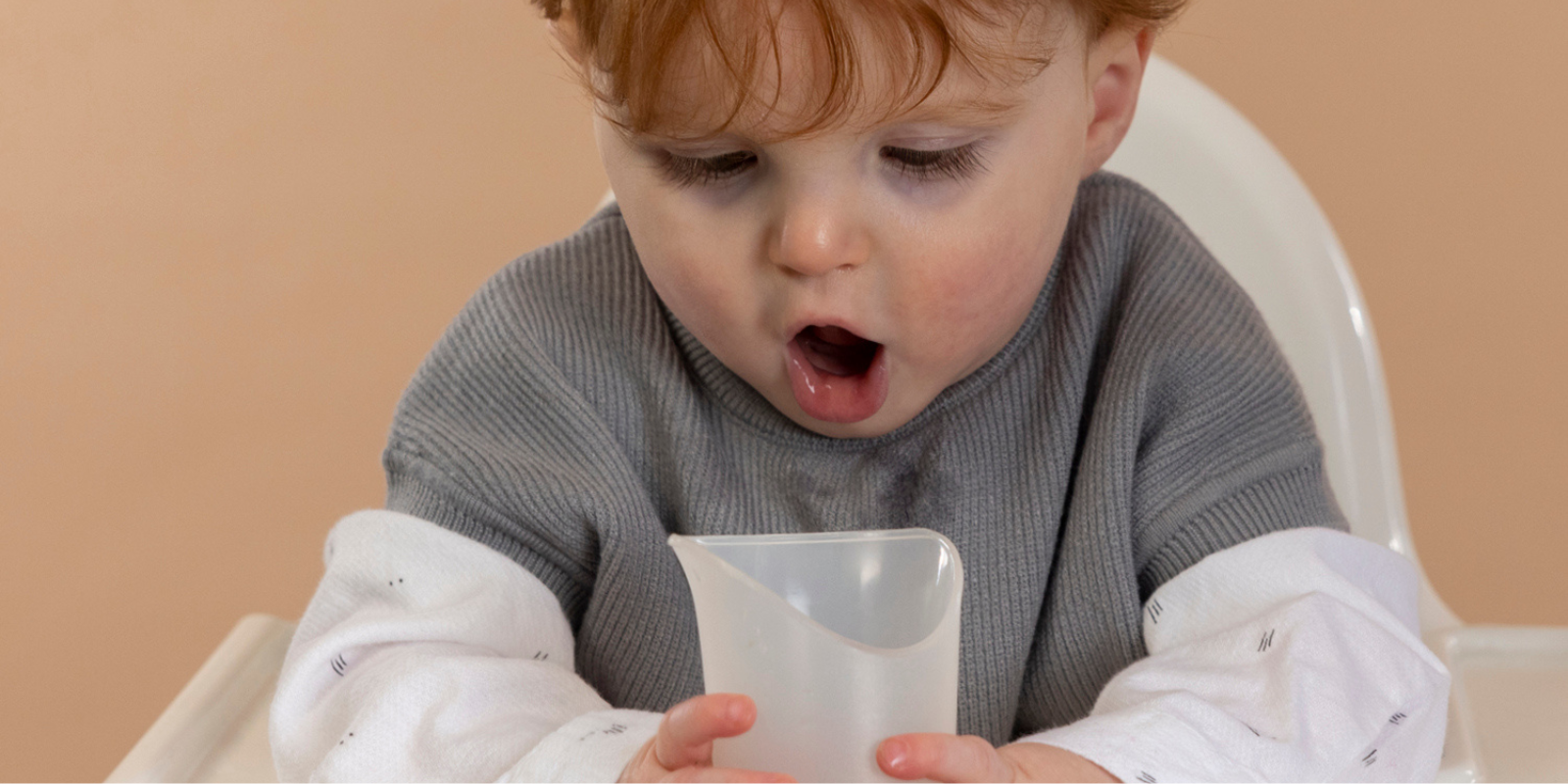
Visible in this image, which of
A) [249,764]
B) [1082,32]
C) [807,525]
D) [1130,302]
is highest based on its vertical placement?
[1082,32]

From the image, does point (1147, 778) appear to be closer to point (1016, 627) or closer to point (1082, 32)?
point (1016, 627)

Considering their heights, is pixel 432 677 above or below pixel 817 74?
below

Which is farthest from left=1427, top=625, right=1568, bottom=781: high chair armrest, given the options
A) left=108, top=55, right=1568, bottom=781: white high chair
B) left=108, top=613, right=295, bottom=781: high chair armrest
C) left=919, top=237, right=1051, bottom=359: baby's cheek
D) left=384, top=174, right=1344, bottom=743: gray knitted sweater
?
left=108, top=613, right=295, bottom=781: high chair armrest

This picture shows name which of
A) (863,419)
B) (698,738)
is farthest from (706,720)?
(863,419)

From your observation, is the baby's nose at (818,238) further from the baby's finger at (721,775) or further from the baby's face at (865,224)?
the baby's finger at (721,775)

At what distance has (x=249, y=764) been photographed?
60cm

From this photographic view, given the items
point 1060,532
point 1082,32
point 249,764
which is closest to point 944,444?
point 1060,532

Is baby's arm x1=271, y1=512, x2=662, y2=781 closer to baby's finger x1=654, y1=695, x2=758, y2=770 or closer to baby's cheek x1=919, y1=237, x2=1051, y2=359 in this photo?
baby's finger x1=654, y1=695, x2=758, y2=770

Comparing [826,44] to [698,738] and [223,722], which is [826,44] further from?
[223,722]

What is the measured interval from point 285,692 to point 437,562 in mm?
74

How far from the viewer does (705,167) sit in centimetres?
51

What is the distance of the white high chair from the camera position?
62 cm

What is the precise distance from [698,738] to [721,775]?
0.02 meters

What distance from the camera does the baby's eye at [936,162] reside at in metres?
0.50
